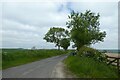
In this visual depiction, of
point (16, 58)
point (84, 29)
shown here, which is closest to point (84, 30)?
point (84, 29)

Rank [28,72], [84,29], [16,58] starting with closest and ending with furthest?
[28,72], [16,58], [84,29]

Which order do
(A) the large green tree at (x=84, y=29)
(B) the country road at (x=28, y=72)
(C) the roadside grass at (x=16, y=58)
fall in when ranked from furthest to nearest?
1. (A) the large green tree at (x=84, y=29)
2. (C) the roadside grass at (x=16, y=58)
3. (B) the country road at (x=28, y=72)

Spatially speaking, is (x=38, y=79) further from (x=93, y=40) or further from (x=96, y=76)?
(x=93, y=40)

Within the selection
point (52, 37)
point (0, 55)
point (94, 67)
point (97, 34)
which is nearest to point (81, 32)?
point (97, 34)

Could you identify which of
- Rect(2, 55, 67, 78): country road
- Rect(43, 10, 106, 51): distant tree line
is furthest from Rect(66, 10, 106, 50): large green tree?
Rect(2, 55, 67, 78): country road

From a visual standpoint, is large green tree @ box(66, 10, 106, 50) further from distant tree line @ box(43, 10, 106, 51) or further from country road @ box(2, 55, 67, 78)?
country road @ box(2, 55, 67, 78)

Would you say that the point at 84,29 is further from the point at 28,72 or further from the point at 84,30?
the point at 28,72

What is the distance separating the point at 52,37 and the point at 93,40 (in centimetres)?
5499

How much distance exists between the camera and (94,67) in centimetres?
2056

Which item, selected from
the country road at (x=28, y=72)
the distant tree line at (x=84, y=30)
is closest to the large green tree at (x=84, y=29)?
the distant tree line at (x=84, y=30)

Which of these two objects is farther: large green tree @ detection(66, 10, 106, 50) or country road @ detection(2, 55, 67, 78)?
large green tree @ detection(66, 10, 106, 50)

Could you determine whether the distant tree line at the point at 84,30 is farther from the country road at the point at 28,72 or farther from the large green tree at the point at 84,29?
the country road at the point at 28,72

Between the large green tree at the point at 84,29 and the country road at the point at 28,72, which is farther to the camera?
the large green tree at the point at 84,29

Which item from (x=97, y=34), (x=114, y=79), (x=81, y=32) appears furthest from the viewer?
(x=97, y=34)
